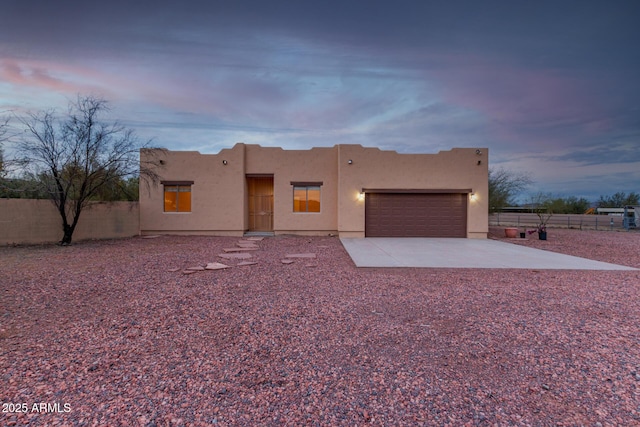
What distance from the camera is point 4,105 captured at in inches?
292

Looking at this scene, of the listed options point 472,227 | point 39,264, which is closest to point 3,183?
point 39,264

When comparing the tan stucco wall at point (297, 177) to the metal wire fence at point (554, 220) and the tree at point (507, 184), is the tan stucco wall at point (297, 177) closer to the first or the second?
the tree at point (507, 184)

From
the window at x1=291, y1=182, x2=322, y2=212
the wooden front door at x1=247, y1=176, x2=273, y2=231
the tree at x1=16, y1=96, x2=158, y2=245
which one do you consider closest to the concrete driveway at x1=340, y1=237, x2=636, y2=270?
the window at x1=291, y1=182, x2=322, y2=212

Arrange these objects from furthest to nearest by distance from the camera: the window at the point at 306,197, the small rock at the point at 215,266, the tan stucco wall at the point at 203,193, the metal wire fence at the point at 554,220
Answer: the metal wire fence at the point at 554,220, the window at the point at 306,197, the tan stucco wall at the point at 203,193, the small rock at the point at 215,266

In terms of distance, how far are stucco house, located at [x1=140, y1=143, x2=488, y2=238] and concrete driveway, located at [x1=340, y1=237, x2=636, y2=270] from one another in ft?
9.67

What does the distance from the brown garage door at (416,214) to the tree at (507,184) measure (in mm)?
8444

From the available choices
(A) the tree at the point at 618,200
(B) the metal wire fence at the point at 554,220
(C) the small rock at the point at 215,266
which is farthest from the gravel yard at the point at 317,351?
(A) the tree at the point at 618,200

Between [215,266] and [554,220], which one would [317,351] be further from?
[554,220]

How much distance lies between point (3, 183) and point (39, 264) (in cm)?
314

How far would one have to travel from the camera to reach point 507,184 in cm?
2064

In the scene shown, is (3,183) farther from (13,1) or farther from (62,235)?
(13,1)

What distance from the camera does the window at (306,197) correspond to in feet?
47.8

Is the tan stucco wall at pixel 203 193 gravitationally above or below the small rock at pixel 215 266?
above

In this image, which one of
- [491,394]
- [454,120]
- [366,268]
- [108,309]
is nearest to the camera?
[491,394]
